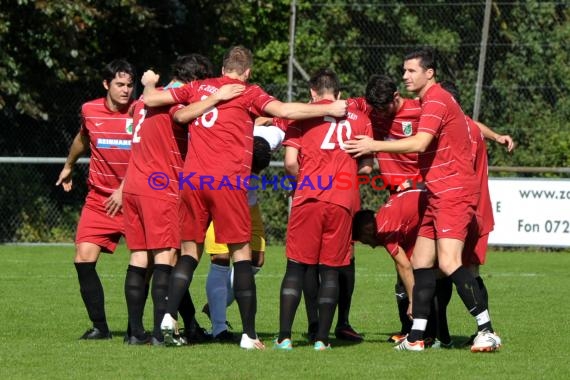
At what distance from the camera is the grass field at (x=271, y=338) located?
7398 millimetres

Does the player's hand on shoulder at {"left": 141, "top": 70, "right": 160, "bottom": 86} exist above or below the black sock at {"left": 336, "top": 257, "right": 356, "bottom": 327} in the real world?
above

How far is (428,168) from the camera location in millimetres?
8383

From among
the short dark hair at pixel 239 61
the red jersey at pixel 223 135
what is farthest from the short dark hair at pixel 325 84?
the short dark hair at pixel 239 61

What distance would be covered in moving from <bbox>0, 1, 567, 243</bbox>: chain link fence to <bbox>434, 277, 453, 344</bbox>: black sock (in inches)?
438

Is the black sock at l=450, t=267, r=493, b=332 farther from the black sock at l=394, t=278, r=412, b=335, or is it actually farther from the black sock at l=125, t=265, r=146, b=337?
the black sock at l=125, t=265, r=146, b=337

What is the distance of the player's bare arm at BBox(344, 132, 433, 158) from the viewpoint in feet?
26.5

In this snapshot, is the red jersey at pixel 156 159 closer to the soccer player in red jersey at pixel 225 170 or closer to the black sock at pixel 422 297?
the soccer player in red jersey at pixel 225 170

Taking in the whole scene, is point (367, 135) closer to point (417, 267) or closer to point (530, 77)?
point (417, 267)

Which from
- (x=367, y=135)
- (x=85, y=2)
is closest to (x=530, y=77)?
(x=85, y=2)

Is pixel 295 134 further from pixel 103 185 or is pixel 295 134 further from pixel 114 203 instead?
pixel 103 185

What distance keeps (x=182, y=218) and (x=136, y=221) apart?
39 centimetres

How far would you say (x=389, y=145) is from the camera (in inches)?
322

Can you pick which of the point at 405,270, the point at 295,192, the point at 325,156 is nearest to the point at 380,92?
the point at 325,156

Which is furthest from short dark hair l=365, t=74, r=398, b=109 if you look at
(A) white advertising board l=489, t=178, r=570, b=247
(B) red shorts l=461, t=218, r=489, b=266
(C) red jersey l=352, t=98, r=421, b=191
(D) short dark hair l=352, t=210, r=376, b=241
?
(A) white advertising board l=489, t=178, r=570, b=247
